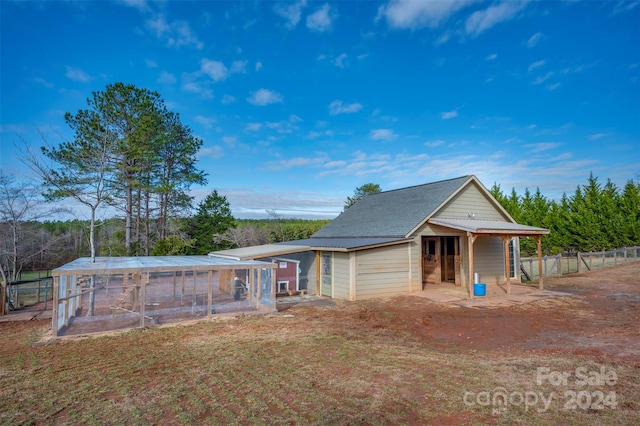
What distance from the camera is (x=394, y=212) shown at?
16500 mm

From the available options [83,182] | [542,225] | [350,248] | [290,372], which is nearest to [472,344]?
[290,372]

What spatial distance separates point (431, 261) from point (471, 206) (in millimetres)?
3383

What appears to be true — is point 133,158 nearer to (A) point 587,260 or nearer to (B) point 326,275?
(B) point 326,275

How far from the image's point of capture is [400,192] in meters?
18.8

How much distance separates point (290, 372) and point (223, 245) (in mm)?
21445

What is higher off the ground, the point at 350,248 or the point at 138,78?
the point at 138,78

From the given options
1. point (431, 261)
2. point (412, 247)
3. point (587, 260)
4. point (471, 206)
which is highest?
point (471, 206)

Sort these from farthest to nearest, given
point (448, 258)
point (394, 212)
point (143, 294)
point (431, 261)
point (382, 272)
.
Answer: point (448, 258) < point (431, 261) < point (394, 212) < point (382, 272) < point (143, 294)

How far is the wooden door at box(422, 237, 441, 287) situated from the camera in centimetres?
1631

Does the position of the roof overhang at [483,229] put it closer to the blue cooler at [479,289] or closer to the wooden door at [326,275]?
the blue cooler at [479,289]

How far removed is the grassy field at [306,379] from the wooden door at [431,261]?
791 cm

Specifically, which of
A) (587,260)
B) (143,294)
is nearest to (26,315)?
(143,294)

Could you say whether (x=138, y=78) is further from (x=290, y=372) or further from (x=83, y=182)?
(x=290, y=372)

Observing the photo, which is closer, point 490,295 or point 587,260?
point 490,295
